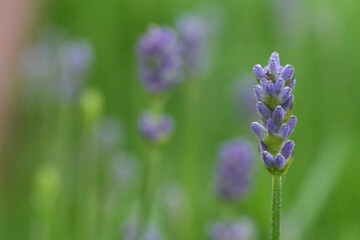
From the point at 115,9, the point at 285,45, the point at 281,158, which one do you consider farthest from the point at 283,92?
the point at 115,9

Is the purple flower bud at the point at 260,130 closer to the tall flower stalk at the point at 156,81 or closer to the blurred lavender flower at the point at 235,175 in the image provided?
the tall flower stalk at the point at 156,81

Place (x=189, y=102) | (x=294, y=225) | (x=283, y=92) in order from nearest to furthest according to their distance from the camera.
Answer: (x=283, y=92)
(x=294, y=225)
(x=189, y=102)

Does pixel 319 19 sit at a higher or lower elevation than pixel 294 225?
higher

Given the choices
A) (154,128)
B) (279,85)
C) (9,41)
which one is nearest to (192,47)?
(154,128)

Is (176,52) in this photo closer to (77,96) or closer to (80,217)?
(77,96)

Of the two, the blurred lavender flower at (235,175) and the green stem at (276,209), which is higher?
the green stem at (276,209)

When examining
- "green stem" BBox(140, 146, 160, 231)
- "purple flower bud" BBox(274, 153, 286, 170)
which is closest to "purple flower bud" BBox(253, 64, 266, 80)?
"purple flower bud" BBox(274, 153, 286, 170)

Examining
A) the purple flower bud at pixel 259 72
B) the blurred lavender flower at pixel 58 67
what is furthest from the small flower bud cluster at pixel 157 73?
the blurred lavender flower at pixel 58 67
